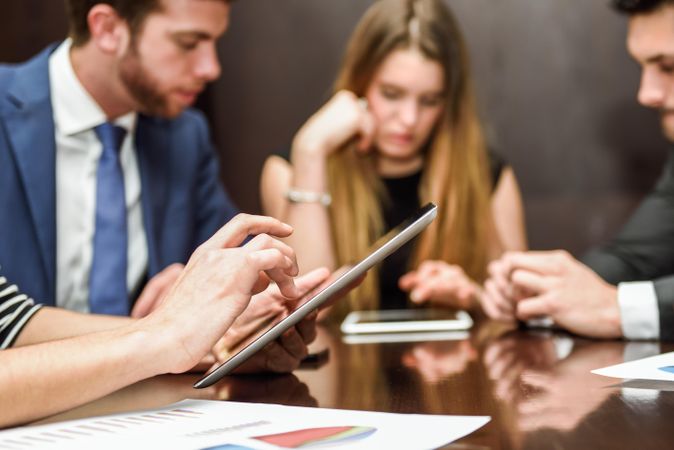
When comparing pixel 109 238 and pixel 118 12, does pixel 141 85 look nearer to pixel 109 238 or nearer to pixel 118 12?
pixel 118 12

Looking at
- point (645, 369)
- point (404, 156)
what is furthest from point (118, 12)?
point (645, 369)

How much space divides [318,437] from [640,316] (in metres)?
0.78

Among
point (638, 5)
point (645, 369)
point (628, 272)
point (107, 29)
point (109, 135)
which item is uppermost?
point (107, 29)

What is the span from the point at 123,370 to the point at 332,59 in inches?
82.2

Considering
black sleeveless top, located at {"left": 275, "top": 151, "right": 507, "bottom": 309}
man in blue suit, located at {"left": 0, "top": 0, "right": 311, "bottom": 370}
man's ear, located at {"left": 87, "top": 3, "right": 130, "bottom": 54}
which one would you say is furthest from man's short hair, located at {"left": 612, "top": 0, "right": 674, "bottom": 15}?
man's ear, located at {"left": 87, "top": 3, "right": 130, "bottom": 54}

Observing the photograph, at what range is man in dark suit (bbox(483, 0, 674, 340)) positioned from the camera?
50.4 inches

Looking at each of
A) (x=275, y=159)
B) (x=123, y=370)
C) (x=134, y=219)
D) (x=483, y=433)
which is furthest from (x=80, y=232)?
(x=483, y=433)

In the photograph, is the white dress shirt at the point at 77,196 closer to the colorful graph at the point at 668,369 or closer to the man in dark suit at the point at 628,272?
the man in dark suit at the point at 628,272

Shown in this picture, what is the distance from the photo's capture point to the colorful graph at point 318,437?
635 millimetres

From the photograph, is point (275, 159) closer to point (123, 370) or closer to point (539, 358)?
point (539, 358)

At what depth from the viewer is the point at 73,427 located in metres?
0.72

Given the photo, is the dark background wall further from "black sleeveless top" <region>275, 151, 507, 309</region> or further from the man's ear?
the man's ear

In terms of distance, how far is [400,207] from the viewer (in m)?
2.41

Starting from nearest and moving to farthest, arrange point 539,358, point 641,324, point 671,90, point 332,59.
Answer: point 539,358 < point 641,324 < point 671,90 < point 332,59
